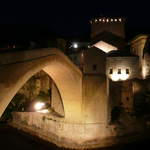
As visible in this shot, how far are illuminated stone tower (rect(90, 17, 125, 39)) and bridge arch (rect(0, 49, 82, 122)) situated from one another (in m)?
11.8

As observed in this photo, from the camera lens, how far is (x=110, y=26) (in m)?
30.2

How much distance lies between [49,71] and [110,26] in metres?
12.8

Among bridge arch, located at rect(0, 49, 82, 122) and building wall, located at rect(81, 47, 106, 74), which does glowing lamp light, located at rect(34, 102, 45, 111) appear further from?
building wall, located at rect(81, 47, 106, 74)

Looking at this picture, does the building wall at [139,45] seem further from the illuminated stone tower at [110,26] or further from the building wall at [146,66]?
the illuminated stone tower at [110,26]

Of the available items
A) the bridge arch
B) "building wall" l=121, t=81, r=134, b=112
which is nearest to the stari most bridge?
the bridge arch

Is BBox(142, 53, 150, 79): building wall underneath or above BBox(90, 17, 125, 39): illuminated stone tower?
underneath

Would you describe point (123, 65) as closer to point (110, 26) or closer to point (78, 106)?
point (110, 26)

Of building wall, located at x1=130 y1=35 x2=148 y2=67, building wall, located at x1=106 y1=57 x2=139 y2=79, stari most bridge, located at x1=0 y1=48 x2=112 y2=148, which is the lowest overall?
stari most bridge, located at x1=0 y1=48 x2=112 y2=148

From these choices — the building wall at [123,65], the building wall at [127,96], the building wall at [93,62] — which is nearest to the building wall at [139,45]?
the building wall at [123,65]

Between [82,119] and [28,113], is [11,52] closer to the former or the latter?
[82,119]

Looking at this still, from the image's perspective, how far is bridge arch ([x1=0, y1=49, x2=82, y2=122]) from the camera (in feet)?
40.0

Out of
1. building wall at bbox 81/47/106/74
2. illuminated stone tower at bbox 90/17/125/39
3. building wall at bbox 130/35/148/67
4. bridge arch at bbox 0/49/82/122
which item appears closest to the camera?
bridge arch at bbox 0/49/82/122

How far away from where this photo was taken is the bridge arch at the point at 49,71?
40.0 feet

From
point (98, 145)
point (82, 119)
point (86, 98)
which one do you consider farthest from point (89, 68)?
point (98, 145)
